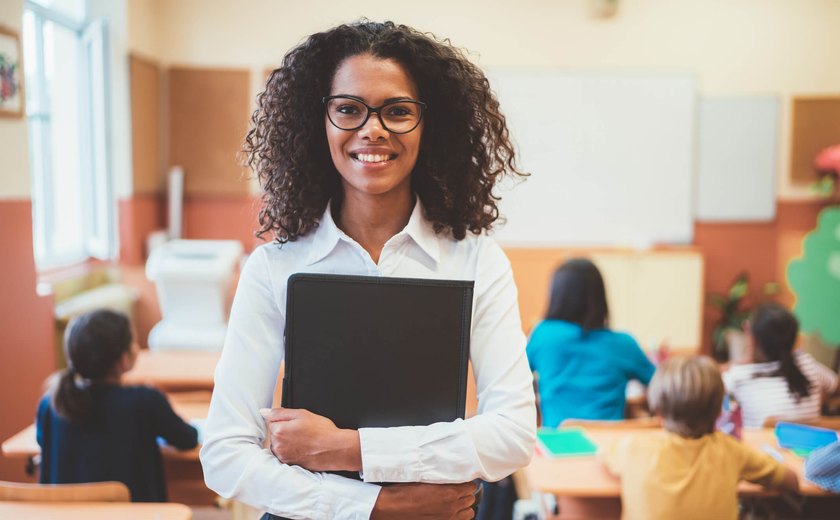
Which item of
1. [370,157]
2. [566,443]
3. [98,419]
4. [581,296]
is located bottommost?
[566,443]

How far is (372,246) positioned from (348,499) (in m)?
0.44

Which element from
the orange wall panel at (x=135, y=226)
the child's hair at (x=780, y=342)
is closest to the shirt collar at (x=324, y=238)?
the child's hair at (x=780, y=342)

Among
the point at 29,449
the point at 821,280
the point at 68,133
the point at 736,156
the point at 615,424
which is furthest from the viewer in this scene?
the point at 736,156

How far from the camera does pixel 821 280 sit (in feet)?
16.8

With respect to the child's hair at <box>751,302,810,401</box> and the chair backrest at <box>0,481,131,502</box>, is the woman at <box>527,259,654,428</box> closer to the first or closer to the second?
the child's hair at <box>751,302,810,401</box>

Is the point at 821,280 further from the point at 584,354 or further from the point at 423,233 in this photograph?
the point at 423,233

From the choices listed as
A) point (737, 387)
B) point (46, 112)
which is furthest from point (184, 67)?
point (737, 387)

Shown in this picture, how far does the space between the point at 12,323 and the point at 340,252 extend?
2602 millimetres

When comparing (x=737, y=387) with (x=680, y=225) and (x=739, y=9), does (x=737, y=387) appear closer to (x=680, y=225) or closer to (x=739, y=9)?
(x=680, y=225)

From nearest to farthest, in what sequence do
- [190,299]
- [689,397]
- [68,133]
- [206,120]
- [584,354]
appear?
[689,397]
[584,354]
[190,299]
[68,133]
[206,120]

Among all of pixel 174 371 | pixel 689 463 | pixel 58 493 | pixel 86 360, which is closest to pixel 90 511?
pixel 58 493

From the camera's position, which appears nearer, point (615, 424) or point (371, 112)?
point (371, 112)

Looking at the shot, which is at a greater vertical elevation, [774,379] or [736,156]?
[736,156]

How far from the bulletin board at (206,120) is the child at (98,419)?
317 centimetres
